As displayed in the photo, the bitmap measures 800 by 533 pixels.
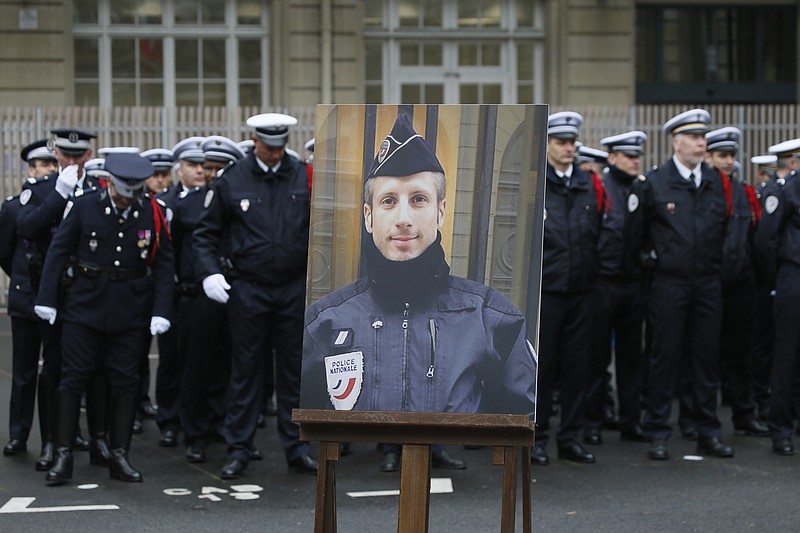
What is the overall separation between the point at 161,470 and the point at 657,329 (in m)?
3.31

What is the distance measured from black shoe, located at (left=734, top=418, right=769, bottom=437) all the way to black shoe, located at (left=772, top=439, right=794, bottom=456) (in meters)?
0.73

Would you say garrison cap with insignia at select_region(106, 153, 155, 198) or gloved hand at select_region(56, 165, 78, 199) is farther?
gloved hand at select_region(56, 165, 78, 199)

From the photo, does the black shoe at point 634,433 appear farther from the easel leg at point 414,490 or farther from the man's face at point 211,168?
the easel leg at point 414,490

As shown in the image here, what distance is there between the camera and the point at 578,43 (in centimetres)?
2138

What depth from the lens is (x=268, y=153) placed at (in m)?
8.23

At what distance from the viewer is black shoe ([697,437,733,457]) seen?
8781mm

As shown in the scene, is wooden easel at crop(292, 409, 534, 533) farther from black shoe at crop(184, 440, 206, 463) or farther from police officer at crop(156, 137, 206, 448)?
police officer at crop(156, 137, 206, 448)

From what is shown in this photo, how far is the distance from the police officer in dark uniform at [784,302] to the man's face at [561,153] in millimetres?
1529

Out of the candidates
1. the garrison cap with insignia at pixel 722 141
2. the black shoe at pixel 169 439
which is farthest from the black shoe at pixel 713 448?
the black shoe at pixel 169 439

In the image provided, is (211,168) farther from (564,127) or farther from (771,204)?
(771,204)

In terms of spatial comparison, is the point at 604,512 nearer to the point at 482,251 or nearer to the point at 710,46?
the point at 482,251

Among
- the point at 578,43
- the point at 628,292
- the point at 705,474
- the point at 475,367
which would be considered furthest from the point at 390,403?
the point at 578,43

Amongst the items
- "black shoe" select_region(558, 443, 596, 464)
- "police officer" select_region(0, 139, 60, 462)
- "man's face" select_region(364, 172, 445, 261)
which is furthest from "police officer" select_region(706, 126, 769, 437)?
"police officer" select_region(0, 139, 60, 462)

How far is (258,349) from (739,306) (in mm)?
4006
